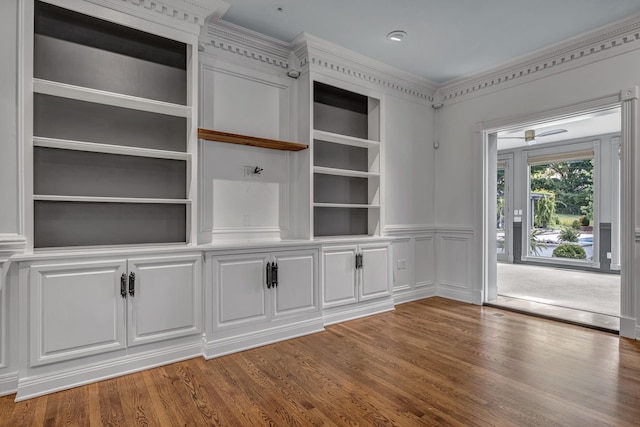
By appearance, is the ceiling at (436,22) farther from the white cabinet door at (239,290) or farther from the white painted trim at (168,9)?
the white cabinet door at (239,290)

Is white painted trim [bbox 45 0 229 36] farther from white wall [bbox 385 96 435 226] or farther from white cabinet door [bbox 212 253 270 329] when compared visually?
white wall [bbox 385 96 435 226]

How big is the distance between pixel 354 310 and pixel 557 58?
3495 mm

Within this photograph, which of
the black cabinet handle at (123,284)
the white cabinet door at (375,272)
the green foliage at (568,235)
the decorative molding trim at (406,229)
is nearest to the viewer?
the black cabinet handle at (123,284)

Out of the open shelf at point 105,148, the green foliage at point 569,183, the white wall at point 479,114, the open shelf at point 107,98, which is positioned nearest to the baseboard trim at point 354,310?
the white wall at point 479,114

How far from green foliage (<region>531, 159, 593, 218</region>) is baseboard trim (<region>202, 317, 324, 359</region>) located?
6881mm

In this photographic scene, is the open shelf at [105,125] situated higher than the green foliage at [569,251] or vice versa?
the open shelf at [105,125]

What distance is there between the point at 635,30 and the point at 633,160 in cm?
119

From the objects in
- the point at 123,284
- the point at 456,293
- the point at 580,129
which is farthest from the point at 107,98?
the point at 580,129

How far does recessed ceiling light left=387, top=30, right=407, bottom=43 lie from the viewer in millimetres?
3552

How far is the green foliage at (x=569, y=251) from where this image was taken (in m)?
7.52

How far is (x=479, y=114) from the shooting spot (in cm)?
466

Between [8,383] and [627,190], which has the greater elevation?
[627,190]

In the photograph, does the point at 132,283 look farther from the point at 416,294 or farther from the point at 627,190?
the point at 627,190

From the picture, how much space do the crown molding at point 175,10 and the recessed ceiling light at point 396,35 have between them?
159cm
